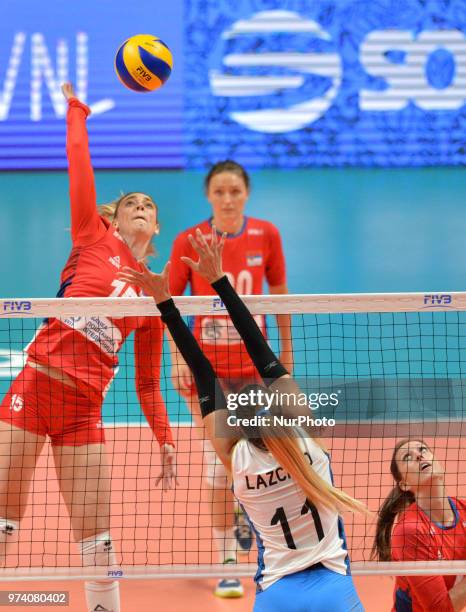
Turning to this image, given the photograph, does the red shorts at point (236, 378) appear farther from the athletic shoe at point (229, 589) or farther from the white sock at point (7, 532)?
the white sock at point (7, 532)

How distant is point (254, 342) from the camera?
3.29 metres

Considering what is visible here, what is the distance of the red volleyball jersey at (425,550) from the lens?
140 inches

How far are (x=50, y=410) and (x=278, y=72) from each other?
948cm

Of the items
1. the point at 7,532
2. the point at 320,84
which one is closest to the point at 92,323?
the point at 7,532

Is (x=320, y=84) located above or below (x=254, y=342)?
above

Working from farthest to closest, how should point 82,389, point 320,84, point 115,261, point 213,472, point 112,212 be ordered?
point 320,84 < point 213,472 < point 112,212 < point 115,261 < point 82,389

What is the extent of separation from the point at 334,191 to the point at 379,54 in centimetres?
218

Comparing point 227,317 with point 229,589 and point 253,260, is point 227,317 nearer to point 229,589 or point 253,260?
point 253,260

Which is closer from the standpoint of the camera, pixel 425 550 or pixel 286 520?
pixel 286 520

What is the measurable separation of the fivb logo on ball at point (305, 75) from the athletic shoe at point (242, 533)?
8029mm

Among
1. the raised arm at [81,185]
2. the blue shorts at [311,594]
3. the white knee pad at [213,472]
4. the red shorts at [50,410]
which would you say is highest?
the raised arm at [81,185]

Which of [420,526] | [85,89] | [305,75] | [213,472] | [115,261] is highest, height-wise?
[305,75]

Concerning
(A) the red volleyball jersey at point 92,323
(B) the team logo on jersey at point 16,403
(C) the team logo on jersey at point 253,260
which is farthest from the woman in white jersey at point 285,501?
(C) the team logo on jersey at point 253,260

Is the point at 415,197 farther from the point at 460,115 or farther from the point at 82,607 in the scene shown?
the point at 82,607
